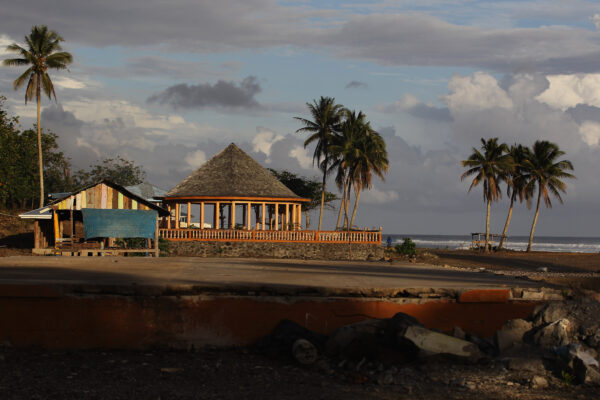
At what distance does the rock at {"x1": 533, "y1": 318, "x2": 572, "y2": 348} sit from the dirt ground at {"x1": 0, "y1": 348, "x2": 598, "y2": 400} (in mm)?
644

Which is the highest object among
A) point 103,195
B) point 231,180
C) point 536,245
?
point 231,180

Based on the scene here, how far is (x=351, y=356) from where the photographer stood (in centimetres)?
718

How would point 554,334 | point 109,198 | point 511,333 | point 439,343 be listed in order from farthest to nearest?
point 109,198, point 511,333, point 554,334, point 439,343

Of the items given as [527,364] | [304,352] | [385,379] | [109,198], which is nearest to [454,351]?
[527,364]

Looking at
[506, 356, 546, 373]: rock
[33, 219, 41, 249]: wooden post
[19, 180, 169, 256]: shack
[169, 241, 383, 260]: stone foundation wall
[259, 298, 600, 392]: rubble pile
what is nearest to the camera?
[259, 298, 600, 392]: rubble pile

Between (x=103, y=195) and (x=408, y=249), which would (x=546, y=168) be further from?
(x=103, y=195)

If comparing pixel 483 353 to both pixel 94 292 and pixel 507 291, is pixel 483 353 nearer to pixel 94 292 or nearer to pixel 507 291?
pixel 507 291

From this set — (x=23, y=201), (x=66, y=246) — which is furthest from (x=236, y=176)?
(x=23, y=201)

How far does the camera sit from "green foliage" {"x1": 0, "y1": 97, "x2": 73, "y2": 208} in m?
50.3

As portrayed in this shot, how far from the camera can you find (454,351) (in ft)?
23.7

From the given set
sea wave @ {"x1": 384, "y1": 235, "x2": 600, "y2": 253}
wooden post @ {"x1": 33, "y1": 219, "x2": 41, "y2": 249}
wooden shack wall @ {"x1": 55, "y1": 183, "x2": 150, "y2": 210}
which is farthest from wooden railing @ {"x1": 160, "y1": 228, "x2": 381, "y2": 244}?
sea wave @ {"x1": 384, "y1": 235, "x2": 600, "y2": 253}

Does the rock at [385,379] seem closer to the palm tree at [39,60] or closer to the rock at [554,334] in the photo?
the rock at [554,334]

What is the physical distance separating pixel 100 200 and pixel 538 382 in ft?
66.5

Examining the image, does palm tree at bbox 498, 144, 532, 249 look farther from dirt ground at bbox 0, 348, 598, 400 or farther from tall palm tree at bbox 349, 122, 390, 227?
dirt ground at bbox 0, 348, 598, 400
